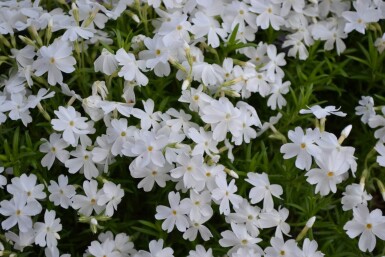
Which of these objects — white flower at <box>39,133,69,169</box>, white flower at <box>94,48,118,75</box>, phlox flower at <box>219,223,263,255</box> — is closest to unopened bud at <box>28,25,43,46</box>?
white flower at <box>94,48,118,75</box>

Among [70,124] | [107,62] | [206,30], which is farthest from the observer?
[206,30]

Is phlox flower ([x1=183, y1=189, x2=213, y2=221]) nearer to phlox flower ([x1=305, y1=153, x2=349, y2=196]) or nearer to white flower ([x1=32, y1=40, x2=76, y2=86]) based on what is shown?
phlox flower ([x1=305, y1=153, x2=349, y2=196])

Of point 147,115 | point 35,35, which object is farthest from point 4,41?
point 147,115

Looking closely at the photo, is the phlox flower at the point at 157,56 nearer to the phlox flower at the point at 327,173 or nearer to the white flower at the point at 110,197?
the white flower at the point at 110,197

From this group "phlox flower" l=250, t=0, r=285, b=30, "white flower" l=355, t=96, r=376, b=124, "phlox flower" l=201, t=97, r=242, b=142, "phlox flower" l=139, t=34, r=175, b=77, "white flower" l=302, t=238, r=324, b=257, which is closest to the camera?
"white flower" l=302, t=238, r=324, b=257

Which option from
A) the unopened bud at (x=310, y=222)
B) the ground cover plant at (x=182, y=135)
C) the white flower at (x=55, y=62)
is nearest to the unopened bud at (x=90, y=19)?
the ground cover plant at (x=182, y=135)

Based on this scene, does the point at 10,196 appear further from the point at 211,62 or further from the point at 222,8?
the point at 222,8

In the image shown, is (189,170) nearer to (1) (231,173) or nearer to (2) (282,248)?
(1) (231,173)
